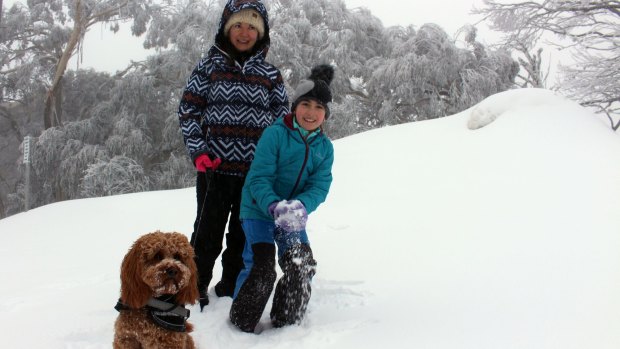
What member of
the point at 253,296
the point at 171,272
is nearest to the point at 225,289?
the point at 253,296

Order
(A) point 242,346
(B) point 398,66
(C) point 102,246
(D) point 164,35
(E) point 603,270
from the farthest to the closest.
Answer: (D) point 164,35
(B) point 398,66
(C) point 102,246
(E) point 603,270
(A) point 242,346

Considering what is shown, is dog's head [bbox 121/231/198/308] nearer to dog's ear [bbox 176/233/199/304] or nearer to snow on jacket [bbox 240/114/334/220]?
dog's ear [bbox 176/233/199/304]

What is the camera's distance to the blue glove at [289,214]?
2322mm

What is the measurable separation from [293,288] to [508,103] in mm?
5822

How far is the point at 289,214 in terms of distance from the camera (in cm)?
232

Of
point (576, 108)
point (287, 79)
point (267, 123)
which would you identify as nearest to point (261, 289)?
point (267, 123)

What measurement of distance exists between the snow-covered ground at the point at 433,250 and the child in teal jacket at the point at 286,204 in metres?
0.17

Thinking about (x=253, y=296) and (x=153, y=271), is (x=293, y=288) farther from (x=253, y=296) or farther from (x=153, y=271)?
(x=153, y=271)

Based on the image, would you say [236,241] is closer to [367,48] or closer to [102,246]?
[102,246]

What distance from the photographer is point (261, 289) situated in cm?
240

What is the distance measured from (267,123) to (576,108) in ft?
18.1

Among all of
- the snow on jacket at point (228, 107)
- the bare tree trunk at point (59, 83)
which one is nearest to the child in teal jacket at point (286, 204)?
the snow on jacket at point (228, 107)

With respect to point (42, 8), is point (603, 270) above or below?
below

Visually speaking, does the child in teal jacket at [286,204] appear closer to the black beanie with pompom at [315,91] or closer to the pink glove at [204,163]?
the black beanie with pompom at [315,91]
